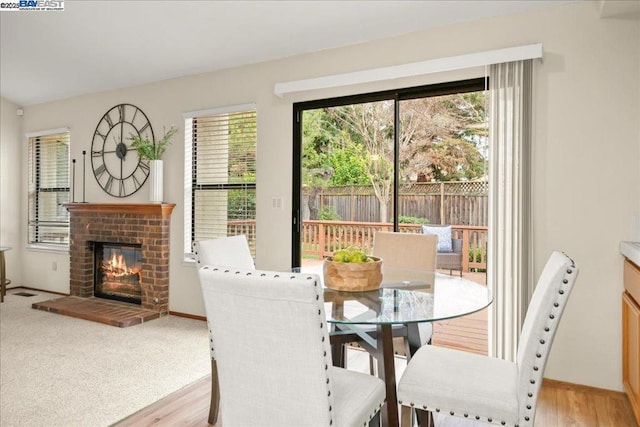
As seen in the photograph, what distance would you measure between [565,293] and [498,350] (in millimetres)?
1758

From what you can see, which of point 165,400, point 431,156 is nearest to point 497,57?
point 431,156

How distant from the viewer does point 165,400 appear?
2.68 m

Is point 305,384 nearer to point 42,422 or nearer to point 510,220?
point 42,422

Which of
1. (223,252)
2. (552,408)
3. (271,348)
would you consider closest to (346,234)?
(223,252)

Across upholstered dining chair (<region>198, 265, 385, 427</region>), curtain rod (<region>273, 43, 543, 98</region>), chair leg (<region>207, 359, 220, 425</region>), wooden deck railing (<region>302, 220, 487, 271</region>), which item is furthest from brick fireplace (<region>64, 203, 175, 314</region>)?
upholstered dining chair (<region>198, 265, 385, 427</region>)

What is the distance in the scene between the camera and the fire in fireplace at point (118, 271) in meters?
4.98

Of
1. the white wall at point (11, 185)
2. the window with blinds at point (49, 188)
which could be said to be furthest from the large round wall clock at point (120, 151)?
the white wall at point (11, 185)

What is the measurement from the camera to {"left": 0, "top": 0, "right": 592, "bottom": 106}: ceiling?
3.17m

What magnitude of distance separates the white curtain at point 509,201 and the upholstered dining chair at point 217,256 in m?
1.73

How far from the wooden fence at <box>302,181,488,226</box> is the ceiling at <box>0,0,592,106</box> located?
1250mm

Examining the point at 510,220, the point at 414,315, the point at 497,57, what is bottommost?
the point at 414,315

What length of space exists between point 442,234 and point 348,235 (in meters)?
0.85

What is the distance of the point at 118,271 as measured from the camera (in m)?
5.14

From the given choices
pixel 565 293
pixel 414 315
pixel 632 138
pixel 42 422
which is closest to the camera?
pixel 565 293
